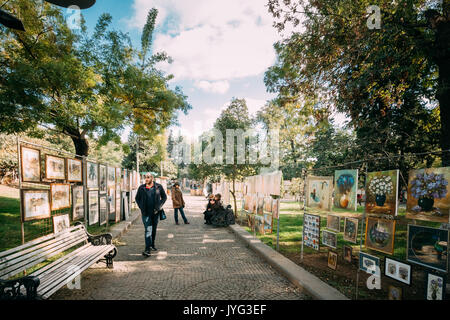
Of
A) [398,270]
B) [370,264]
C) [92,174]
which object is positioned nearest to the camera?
[398,270]

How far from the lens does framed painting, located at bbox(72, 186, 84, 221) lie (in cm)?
534

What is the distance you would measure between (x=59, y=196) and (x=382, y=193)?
5.49m

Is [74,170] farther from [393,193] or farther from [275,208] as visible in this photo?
[393,193]

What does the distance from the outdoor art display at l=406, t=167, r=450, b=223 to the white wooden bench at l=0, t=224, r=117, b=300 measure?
4548 mm

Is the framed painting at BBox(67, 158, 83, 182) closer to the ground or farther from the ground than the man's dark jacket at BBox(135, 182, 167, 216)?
farther from the ground

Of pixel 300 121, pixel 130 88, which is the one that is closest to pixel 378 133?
pixel 300 121

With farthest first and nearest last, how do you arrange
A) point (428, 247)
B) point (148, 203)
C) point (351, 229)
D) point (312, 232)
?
point (148, 203)
point (312, 232)
point (351, 229)
point (428, 247)

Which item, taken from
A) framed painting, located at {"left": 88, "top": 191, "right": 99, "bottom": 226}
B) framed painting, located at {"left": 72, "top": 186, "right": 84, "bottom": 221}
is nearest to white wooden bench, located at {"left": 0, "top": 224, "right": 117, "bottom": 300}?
framed painting, located at {"left": 72, "top": 186, "right": 84, "bottom": 221}

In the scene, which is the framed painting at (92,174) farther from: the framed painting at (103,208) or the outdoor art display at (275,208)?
the outdoor art display at (275,208)

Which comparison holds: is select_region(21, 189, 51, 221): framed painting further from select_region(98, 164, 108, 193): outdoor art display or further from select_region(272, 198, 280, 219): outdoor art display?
select_region(272, 198, 280, 219): outdoor art display

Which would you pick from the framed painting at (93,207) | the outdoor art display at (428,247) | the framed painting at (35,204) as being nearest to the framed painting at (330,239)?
the outdoor art display at (428,247)

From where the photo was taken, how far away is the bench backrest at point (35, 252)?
2.90 meters

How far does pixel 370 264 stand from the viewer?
3383 mm

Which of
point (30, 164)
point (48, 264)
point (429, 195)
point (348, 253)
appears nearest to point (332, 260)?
point (348, 253)
